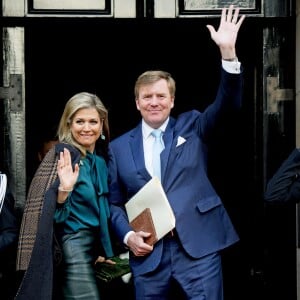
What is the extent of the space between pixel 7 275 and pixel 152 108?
1.66m

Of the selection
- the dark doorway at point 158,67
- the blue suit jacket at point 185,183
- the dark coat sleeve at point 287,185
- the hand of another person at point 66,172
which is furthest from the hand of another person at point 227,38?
the dark doorway at point 158,67

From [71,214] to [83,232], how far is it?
130mm

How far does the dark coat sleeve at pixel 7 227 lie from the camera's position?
5.42 m

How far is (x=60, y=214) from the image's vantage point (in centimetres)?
529

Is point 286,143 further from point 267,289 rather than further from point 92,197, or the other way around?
point 92,197

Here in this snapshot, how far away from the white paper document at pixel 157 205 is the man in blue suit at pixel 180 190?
0.10m

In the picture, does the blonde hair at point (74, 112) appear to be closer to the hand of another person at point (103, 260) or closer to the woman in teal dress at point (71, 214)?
the woman in teal dress at point (71, 214)

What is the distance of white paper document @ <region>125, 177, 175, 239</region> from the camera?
16.9 feet

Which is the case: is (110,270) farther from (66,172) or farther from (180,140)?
(180,140)

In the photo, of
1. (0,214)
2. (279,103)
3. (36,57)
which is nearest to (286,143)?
(279,103)

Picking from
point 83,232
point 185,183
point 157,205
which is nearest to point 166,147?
point 185,183

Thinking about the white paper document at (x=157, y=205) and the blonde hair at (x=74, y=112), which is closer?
the white paper document at (x=157, y=205)

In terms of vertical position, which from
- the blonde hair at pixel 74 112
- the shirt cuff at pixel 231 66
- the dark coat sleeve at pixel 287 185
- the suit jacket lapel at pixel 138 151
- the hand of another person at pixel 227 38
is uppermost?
the hand of another person at pixel 227 38

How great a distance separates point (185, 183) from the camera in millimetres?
5344
